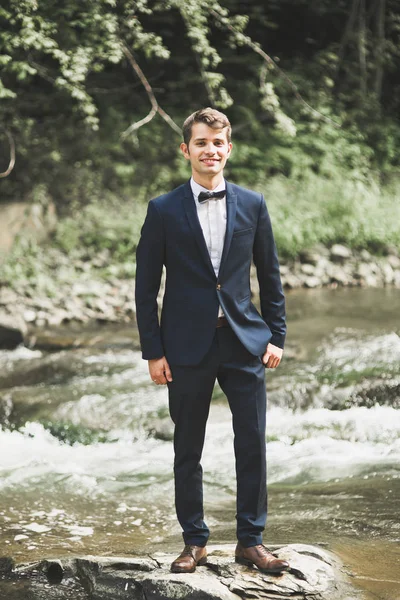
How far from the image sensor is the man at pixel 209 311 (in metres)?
3.16

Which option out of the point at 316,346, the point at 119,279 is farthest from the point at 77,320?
the point at 316,346

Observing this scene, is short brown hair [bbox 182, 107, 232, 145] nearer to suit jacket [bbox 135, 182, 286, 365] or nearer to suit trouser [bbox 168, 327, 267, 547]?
suit jacket [bbox 135, 182, 286, 365]

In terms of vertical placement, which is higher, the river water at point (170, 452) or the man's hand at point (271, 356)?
the man's hand at point (271, 356)

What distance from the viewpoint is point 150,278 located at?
3215 millimetres

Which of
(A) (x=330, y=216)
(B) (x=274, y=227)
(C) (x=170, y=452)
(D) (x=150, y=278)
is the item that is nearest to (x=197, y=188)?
(D) (x=150, y=278)

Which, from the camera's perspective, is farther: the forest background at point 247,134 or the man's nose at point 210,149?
the forest background at point 247,134

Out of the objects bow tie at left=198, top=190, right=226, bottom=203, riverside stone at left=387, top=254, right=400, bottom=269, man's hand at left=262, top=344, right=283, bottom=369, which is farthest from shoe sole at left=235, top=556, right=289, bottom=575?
riverside stone at left=387, top=254, right=400, bottom=269

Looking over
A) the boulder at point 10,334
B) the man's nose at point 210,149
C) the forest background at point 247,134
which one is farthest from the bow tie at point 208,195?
the forest background at point 247,134

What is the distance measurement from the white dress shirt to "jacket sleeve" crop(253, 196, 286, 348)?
165 millimetres

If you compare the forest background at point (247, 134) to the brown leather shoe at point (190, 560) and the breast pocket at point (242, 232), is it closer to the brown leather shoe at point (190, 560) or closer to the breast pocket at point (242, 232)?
the breast pocket at point (242, 232)

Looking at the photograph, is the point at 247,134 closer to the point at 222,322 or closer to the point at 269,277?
the point at 269,277

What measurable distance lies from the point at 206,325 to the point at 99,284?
319 inches

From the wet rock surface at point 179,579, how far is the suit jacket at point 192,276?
88cm

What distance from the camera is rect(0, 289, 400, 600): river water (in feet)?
13.8
